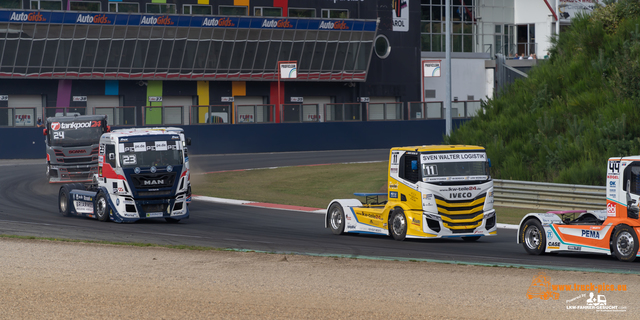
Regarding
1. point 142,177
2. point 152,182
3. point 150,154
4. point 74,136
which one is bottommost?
point 152,182

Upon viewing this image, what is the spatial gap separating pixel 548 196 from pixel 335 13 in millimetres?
35288

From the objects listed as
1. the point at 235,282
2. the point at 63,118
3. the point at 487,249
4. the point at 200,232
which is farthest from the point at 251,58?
the point at 235,282

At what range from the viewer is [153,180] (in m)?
19.2

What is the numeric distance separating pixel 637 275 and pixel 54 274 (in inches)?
355

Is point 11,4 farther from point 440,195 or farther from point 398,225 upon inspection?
point 440,195

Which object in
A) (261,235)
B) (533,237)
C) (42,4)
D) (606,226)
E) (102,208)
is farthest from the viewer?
(42,4)

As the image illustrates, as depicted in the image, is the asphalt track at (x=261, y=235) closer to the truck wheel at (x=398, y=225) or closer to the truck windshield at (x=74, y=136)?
the truck wheel at (x=398, y=225)

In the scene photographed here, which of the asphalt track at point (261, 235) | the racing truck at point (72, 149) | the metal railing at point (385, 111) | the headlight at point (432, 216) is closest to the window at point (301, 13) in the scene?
the metal railing at point (385, 111)

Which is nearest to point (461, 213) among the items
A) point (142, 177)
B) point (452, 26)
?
point (142, 177)

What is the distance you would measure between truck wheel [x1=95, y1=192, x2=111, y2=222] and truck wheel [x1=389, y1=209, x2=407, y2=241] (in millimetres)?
7585

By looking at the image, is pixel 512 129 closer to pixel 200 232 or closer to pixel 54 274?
pixel 200 232

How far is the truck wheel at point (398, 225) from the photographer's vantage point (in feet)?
53.2

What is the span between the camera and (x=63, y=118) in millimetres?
30203

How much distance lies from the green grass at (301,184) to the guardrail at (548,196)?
486 mm
